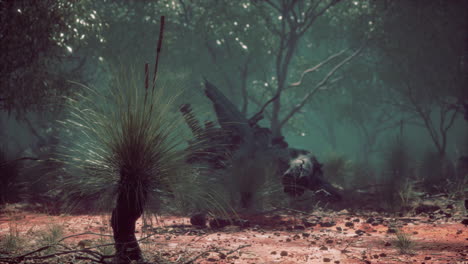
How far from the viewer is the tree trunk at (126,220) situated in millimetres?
3064

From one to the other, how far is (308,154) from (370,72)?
592 inches

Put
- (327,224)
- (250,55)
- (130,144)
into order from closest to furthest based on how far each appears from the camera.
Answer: (130,144), (327,224), (250,55)

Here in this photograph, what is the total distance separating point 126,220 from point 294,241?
7.76ft

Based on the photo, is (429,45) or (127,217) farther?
(429,45)

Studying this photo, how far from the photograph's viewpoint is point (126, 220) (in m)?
3.14

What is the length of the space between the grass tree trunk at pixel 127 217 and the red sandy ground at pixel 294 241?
134 mm

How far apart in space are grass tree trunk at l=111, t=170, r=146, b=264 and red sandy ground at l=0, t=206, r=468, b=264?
134mm

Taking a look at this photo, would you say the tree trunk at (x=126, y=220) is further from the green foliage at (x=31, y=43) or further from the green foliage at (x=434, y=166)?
the green foliage at (x=434, y=166)

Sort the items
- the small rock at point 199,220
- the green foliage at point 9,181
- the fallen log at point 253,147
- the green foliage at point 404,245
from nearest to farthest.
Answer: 1. the green foliage at point 404,245
2. the small rock at point 199,220
3. the fallen log at point 253,147
4. the green foliage at point 9,181

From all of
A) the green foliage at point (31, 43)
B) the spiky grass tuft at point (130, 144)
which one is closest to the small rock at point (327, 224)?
the spiky grass tuft at point (130, 144)

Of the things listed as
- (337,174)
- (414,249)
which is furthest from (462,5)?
(414,249)

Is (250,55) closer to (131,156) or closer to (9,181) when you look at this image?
(9,181)

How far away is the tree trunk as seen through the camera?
3064mm

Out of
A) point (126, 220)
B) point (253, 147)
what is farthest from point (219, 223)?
point (253, 147)
